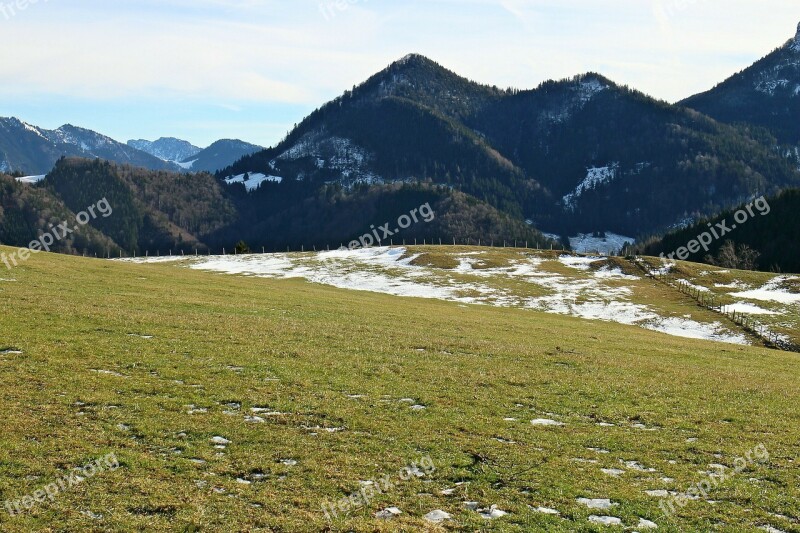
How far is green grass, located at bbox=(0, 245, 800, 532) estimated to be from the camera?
13883 millimetres

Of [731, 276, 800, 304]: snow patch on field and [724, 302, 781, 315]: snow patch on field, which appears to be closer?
[724, 302, 781, 315]: snow patch on field

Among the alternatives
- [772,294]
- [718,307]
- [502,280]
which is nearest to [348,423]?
[718,307]

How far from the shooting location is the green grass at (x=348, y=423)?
13883mm

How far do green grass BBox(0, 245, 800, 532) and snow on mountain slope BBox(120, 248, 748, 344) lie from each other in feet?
121

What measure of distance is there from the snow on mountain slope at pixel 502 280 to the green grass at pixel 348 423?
121ft

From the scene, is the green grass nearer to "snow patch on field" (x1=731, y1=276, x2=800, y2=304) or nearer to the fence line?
the fence line

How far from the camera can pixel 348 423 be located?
1948cm

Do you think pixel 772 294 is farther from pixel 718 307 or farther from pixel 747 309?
pixel 718 307

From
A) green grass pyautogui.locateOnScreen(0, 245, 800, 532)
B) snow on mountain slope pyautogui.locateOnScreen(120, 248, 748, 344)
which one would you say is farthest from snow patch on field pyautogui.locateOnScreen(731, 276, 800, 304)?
green grass pyautogui.locateOnScreen(0, 245, 800, 532)

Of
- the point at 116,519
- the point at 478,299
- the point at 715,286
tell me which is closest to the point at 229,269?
the point at 478,299

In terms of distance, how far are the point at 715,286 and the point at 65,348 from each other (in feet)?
306

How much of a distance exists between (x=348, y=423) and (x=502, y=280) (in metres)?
83.4

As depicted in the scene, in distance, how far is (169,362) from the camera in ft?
83.1

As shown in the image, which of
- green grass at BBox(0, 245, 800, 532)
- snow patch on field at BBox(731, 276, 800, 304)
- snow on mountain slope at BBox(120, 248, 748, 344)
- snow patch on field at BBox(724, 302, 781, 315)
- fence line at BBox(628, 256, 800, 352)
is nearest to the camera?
green grass at BBox(0, 245, 800, 532)
